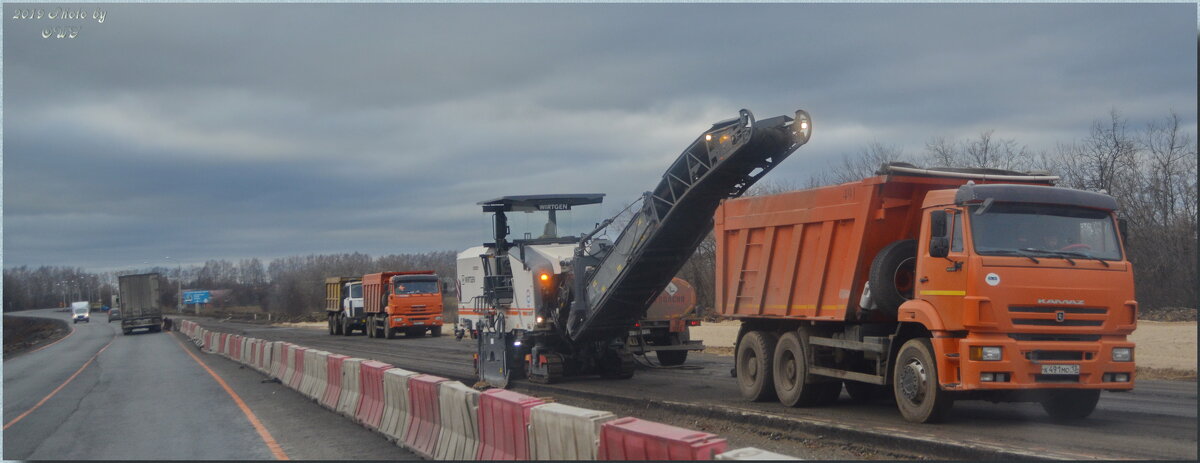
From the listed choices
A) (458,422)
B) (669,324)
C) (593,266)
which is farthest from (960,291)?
(669,324)

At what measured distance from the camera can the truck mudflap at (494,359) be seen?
1816 centimetres

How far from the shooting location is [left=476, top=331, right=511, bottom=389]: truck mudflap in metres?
18.2

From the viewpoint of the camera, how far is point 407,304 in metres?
43.3

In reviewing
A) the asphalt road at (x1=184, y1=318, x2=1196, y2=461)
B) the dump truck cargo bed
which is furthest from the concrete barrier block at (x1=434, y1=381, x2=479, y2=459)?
the dump truck cargo bed

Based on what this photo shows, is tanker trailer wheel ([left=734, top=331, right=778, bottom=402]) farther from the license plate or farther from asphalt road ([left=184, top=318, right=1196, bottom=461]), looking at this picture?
the license plate

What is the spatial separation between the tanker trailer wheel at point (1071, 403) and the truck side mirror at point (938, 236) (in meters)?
2.31

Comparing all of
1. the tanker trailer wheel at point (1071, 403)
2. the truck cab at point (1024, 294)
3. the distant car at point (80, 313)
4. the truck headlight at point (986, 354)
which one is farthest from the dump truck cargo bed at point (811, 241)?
the distant car at point (80, 313)

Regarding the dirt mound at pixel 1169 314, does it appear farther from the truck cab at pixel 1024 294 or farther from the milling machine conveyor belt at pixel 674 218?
the truck cab at pixel 1024 294

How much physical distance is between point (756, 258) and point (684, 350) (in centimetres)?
621

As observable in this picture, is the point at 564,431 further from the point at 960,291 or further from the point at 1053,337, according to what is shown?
the point at 1053,337

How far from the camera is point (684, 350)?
19.3m

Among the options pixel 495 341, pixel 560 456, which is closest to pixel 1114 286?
pixel 560 456

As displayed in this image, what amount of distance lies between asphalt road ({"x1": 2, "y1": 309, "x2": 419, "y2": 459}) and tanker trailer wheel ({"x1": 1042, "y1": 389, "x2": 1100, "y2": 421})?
7552 millimetres

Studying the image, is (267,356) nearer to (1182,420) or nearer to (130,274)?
(1182,420)
